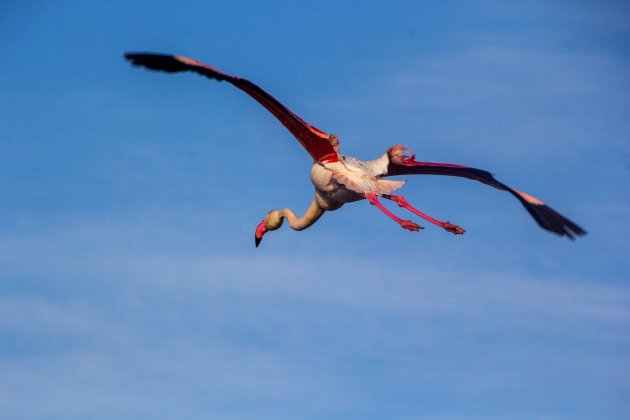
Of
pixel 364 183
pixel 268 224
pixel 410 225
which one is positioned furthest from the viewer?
pixel 268 224

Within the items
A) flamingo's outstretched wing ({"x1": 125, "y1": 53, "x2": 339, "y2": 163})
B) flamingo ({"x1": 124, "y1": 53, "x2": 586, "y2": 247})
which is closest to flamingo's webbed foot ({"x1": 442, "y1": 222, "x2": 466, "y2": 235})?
flamingo ({"x1": 124, "y1": 53, "x2": 586, "y2": 247})

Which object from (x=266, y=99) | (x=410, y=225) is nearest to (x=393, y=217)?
(x=410, y=225)

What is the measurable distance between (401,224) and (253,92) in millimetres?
4160

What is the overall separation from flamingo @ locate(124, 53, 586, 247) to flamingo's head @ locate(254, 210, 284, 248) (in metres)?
1.79

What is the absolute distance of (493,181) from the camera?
34.2 metres

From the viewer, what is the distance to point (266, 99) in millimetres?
33781

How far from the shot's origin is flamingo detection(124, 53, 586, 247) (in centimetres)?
3294

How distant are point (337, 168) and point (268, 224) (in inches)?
144

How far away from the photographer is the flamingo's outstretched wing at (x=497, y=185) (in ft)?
105

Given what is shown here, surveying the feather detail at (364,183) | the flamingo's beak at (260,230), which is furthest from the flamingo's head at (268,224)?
the feather detail at (364,183)

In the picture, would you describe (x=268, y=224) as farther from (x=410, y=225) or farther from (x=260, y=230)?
(x=410, y=225)

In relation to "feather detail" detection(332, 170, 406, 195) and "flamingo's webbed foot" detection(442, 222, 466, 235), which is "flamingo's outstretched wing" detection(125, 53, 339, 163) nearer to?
"feather detail" detection(332, 170, 406, 195)

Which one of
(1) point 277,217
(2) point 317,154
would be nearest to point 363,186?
(2) point 317,154

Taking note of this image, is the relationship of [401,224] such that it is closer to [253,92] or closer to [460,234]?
[460,234]
